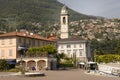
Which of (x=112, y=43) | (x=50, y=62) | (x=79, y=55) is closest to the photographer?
(x=50, y=62)

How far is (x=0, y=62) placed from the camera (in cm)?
5659

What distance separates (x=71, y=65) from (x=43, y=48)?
36.1ft

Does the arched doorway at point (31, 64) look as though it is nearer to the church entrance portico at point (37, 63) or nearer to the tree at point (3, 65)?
the church entrance portico at point (37, 63)

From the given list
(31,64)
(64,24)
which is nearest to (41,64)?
(31,64)

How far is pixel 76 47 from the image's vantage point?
311 feet

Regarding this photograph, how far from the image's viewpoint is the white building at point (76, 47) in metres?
93.7

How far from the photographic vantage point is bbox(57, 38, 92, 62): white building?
307 feet

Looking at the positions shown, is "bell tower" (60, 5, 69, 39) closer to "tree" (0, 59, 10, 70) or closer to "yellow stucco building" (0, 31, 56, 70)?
"yellow stucco building" (0, 31, 56, 70)

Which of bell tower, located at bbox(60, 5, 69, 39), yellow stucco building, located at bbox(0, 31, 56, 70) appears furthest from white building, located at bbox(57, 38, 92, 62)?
yellow stucco building, located at bbox(0, 31, 56, 70)

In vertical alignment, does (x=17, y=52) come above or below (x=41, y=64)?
above

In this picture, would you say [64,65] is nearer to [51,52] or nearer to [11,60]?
[51,52]

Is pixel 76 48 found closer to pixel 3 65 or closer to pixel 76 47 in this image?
pixel 76 47

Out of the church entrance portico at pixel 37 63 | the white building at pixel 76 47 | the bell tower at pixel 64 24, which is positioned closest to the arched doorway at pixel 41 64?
the church entrance portico at pixel 37 63

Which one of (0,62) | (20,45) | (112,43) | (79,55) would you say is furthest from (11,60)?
(112,43)
